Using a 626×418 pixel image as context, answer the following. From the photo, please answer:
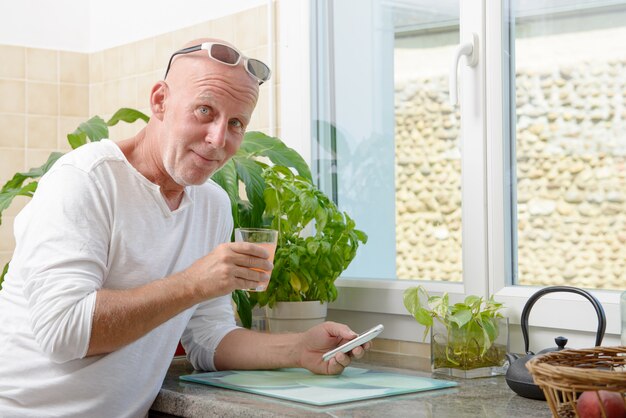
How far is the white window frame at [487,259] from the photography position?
73.2 inches

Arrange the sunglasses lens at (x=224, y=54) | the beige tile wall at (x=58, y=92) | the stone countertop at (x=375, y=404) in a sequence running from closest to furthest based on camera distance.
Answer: the stone countertop at (x=375, y=404) → the sunglasses lens at (x=224, y=54) → the beige tile wall at (x=58, y=92)

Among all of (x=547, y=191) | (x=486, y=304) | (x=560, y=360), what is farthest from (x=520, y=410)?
(x=547, y=191)

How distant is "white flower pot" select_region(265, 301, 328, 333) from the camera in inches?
84.2

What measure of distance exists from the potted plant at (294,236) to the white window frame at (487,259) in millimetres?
156

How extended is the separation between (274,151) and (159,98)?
0.55 metres

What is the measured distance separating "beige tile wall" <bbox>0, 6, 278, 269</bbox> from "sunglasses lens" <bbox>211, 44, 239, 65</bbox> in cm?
111

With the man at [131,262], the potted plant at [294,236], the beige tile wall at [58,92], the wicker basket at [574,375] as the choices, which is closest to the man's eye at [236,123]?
the man at [131,262]

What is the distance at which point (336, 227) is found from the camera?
7.02 feet

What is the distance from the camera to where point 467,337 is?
1858 mm

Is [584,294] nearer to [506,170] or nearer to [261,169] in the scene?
[506,170]

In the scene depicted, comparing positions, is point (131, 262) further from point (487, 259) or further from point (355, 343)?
point (487, 259)

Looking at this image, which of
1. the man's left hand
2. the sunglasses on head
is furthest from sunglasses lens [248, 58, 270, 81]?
the man's left hand

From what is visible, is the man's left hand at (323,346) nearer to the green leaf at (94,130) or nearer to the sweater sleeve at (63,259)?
the sweater sleeve at (63,259)

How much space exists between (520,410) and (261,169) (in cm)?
99
